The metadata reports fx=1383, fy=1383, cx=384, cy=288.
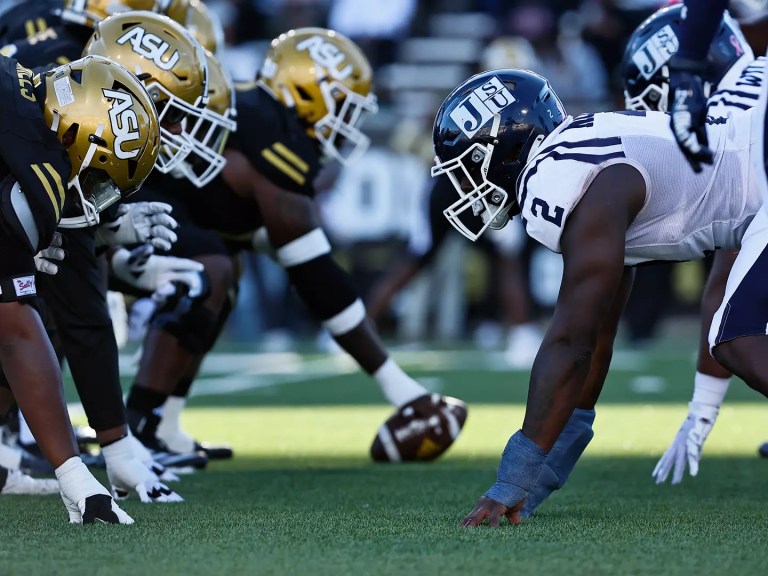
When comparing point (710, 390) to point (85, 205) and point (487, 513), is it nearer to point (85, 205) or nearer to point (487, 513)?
point (487, 513)

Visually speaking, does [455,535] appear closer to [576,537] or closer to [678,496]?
[576,537]

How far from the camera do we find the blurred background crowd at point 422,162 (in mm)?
11328

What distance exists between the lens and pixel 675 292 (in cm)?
1188

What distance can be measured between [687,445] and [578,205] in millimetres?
1263

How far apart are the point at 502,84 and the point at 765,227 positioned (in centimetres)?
77

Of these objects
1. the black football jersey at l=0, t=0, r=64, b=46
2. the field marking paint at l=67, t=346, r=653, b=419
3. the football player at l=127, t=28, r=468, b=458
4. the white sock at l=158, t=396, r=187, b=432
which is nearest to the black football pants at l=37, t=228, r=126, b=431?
the football player at l=127, t=28, r=468, b=458

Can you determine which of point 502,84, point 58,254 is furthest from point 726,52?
point 58,254

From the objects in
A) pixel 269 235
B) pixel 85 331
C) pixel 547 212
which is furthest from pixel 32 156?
pixel 269 235

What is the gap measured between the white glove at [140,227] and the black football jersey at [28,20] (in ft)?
5.49

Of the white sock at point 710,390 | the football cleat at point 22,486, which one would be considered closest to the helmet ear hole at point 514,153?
the white sock at point 710,390

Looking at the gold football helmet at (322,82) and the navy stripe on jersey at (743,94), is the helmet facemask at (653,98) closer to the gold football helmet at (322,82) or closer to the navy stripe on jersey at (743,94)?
the navy stripe on jersey at (743,94)

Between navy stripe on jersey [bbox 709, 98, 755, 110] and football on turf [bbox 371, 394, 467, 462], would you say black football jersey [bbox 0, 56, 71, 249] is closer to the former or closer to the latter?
navy stripe on jersey [bbox 709, 98, 755, 110]

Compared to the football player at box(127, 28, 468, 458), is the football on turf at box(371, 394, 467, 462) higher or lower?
lower

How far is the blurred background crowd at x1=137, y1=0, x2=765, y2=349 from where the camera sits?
11328 millimetres
